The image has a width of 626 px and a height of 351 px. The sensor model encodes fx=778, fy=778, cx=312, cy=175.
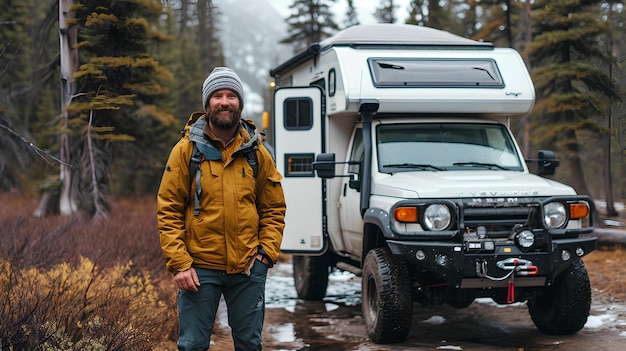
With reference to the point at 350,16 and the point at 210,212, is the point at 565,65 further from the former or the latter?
the point at 350,16

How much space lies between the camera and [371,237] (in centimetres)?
858

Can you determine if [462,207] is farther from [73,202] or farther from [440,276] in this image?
[73,202]

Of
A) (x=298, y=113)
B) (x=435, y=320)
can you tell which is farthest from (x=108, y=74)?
(x=435, y=320)

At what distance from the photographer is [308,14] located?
3647 centimetres

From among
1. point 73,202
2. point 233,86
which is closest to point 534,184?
point 233,86

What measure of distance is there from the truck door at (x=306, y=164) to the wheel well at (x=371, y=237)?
1.44 metres

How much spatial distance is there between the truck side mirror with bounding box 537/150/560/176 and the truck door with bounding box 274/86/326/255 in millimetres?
2707

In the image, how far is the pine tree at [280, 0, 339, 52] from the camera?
119 ft

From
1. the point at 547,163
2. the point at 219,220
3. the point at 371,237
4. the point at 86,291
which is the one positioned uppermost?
the point at 547,163

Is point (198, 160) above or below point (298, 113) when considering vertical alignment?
below

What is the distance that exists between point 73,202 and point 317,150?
6001 mm

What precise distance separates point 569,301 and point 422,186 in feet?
6.40

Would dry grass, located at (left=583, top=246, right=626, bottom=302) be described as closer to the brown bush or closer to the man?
the brown bush

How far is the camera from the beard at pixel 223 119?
4930 millimetres
